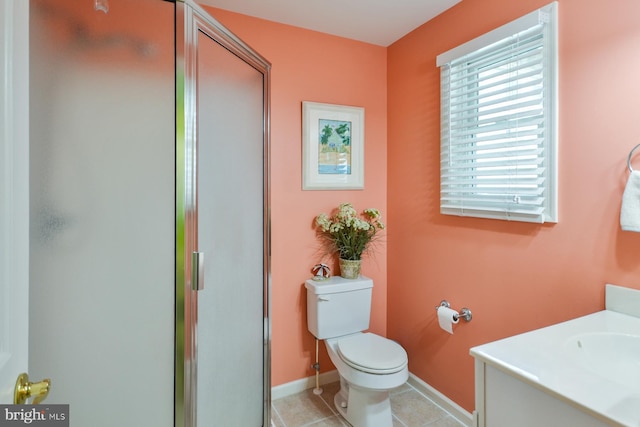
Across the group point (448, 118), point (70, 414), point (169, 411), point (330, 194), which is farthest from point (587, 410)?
point (330, 194)

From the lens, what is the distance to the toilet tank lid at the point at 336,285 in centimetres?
211

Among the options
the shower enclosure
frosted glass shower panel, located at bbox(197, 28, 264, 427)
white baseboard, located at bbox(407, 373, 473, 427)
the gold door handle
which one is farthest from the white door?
white baseboard, located at bbox(407, 373, 473, 427)

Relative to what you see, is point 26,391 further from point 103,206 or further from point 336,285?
point 336,285

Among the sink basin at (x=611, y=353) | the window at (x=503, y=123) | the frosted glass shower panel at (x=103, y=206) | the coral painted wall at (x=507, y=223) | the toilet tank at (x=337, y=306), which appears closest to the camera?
the frosted glass shower panel at (x=103, y=206)

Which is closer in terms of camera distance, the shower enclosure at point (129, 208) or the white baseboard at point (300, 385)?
the shower enclosure at point (129, 208)

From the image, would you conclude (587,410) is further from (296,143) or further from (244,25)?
(244,25)

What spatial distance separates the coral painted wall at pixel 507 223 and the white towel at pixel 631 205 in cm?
8

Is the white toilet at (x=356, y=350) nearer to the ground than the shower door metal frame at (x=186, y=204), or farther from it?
nearer to the ground

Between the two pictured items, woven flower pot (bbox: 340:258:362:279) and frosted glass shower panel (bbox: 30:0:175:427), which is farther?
woven flower pot (bbox: 340:258:362:279)

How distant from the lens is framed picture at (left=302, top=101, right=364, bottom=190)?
7.43ft

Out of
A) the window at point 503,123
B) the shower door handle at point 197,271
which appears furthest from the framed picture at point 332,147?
the shower door handle at point 197,271

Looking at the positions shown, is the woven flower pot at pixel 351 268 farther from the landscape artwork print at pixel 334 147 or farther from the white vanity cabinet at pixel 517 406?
the white vanity cabinet at pixel 517 406

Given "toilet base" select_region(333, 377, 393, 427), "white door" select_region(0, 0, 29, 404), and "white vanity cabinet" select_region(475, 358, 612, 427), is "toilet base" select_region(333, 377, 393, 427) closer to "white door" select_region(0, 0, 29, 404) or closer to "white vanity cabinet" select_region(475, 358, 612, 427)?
"white vanity cabinet" select_region(475, 358, 612, 427)

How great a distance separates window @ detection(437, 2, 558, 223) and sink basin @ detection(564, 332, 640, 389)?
581 mm
